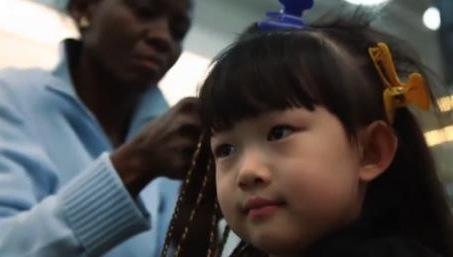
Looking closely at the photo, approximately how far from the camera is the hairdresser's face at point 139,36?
97 centimetres

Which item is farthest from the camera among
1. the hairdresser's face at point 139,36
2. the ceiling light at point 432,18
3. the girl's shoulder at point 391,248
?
the ceiling light at point 432,18

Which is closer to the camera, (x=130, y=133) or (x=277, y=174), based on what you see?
(x=277, y=174)

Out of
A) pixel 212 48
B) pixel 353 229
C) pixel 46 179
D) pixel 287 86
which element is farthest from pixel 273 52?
pixel 212 48

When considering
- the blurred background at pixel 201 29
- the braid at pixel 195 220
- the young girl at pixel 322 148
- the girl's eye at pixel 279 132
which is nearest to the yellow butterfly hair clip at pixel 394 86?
the young girl at pixel 322 148

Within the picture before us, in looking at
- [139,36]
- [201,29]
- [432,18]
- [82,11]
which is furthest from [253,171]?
[201,29]

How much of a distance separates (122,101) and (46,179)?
203 mm

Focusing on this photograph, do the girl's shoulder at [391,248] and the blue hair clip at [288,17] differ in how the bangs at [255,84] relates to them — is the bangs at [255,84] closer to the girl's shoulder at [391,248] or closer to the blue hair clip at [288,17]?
the blue hair clip at [288,17]

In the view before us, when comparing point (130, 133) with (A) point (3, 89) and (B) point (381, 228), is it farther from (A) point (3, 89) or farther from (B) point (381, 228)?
(B) point (381, 228)

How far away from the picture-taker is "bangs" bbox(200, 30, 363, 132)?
655mm

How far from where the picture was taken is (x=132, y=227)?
0.78 m

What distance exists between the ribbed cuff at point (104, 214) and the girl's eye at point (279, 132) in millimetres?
A: 205

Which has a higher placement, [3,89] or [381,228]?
[3,89]

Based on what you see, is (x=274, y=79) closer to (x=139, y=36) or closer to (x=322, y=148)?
(x=322, y=148)

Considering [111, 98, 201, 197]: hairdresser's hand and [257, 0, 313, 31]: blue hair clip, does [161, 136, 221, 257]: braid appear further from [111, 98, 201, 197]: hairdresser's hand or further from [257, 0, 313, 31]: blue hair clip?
[257, 0, 313, 31]: blue hair clip
